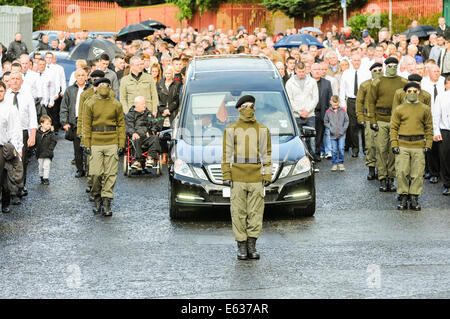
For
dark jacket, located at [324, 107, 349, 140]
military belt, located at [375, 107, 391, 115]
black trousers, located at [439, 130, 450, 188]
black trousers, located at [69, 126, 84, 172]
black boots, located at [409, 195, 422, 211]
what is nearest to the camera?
black boots, located at [409, 195, 422, 211]

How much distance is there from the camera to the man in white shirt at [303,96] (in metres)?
18.6

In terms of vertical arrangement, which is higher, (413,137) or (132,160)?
(413,137)

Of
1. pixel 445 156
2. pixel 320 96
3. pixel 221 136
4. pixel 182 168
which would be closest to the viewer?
pixel 182 168

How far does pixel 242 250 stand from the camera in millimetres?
10570

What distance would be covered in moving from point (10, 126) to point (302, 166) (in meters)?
4.19

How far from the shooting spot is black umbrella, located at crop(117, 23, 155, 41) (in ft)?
105

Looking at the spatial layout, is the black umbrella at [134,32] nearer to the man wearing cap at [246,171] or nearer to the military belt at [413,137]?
the military belt at [413,137]

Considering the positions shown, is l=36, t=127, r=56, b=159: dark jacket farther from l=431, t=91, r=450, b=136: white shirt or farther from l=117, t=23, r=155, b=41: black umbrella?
l=117, t=23, r=155, b=41: black umbrella

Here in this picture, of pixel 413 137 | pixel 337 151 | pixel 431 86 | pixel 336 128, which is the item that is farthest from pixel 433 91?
pixel 413 137

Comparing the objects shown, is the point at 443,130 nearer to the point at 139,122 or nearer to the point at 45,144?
the point at 139,122

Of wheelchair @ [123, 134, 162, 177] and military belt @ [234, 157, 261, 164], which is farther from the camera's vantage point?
wheelchair @ [123, 134, 162, 177]

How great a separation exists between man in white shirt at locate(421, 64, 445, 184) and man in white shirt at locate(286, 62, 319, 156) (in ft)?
8.39

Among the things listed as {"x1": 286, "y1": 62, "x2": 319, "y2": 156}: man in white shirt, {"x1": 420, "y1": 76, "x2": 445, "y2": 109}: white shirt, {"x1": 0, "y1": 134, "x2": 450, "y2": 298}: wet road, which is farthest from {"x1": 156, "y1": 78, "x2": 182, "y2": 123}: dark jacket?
{"x1": 420, "y1": 76, "x2": 445, "y2": 109}: white shirt

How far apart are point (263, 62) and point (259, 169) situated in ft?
15.2
